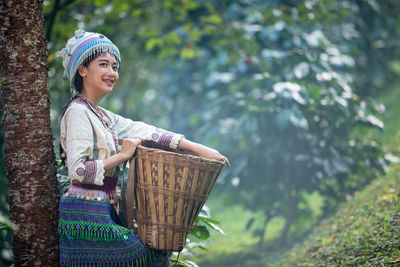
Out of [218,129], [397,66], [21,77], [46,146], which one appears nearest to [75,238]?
[46,146]

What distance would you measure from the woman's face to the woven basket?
47 cm

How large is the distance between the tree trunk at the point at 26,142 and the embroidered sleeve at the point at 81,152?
23 centimetres

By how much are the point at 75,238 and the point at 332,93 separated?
3238mm

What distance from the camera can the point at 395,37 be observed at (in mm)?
6398

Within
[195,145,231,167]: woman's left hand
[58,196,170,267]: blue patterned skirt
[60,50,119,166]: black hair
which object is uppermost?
[60,50,119,166]: black hair

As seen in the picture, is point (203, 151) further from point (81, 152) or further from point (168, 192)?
point (81, 152)

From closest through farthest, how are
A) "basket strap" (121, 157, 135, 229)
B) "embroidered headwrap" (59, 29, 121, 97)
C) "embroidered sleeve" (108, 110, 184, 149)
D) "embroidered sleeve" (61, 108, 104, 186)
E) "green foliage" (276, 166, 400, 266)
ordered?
"embroidered sleeve" (61, 108, 104, 186)
"basket strap" (121, 157, 135, 229)
"embroidered headwrap" (59, 29, 121, 97)
"embroidered sleeve" (108, 110, 184, 149)
"green foliage" (276, 166, 400, 266)

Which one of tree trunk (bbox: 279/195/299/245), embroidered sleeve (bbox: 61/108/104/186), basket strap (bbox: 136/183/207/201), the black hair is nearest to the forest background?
tree trunk (bbox: 279/195/299/245)

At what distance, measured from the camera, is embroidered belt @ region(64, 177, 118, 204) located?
6.77 feet

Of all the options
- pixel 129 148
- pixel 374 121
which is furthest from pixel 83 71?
pixel 374 121

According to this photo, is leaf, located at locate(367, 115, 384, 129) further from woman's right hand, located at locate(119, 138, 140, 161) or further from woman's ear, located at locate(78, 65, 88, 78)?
woman's ear, located at locate(78, 65, 88, 78)

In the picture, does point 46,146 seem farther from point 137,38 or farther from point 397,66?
point 397,66

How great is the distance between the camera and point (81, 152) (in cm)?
197

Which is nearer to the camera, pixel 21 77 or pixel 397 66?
pixel 21 77
